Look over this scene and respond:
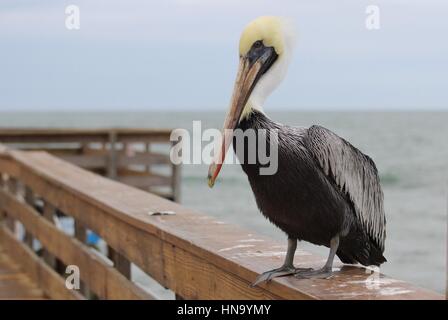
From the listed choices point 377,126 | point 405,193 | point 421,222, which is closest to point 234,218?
point 421,222

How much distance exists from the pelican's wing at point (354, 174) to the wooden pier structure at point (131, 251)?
160 millimetres

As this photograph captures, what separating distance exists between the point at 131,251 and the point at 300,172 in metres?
1.58

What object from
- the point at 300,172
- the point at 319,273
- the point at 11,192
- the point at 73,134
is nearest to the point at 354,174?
the point at 300,172

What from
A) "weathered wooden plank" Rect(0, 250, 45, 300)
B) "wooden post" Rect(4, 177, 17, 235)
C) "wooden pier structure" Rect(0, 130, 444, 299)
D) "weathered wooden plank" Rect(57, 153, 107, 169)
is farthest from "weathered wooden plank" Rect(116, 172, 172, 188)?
"weathered wooden plank" Rect(0, 250, 45, 300)

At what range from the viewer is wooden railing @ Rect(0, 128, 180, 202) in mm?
11336

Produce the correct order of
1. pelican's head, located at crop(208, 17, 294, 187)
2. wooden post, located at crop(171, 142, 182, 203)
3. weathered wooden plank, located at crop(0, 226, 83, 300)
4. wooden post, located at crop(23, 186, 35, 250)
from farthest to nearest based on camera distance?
wooden post, located at crop(171, 142, 182, 203) < wooden post, located at crop(23, 186, 35, 250) < weathered wooden plank, located at crop(0, 226, 83, 300) < pelican's head, located at crop(208, 17, 294, 187)

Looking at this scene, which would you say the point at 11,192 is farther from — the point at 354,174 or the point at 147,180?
the point at 354,174

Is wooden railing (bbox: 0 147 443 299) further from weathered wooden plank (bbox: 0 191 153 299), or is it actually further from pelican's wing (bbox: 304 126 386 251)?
pelican's wing (bbox: 304 126 386 251)

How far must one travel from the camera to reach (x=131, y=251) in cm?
305

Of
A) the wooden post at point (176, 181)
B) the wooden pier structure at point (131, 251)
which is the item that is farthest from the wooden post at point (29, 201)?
the wooden post at point (176, 181)

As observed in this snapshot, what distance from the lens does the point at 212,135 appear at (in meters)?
1.50

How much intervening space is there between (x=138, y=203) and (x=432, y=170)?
27341 millimetres
